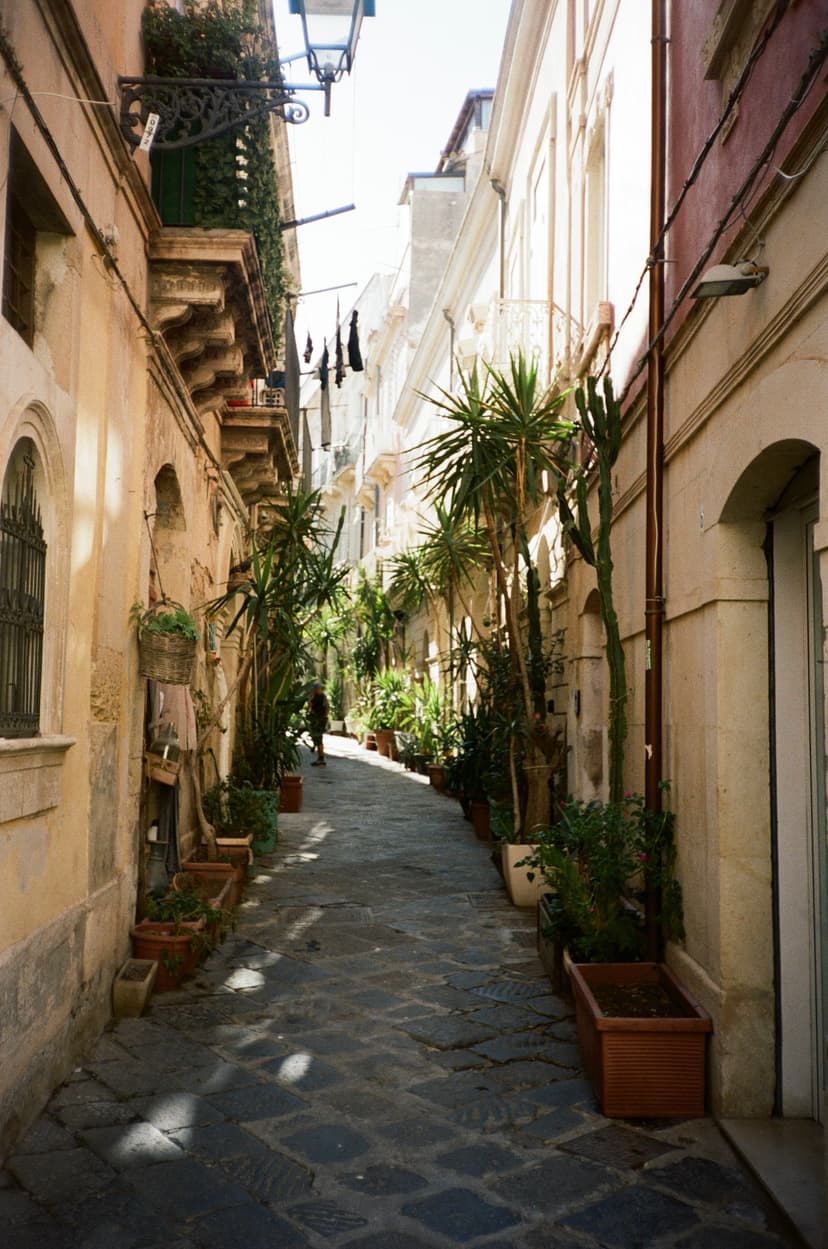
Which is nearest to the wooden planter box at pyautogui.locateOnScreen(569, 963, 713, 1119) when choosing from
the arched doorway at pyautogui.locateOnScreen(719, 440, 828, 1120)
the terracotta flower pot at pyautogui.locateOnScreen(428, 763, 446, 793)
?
the arched doorway at pyautogui.locateOnScreen(719, 440, 828, 1120)

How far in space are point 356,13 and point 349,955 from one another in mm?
5281

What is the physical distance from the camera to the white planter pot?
8.58 meters

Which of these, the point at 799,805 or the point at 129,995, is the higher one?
the point at 799,805

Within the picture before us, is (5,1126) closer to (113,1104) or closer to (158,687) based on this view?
(113,1104)

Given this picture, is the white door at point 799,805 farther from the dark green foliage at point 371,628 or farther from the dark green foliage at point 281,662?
the dark green foliage at point 371,628

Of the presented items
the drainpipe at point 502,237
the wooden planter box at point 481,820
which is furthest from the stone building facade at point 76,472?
the drainpipe at point 502,237

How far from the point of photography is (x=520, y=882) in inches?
340

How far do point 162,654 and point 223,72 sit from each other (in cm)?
351

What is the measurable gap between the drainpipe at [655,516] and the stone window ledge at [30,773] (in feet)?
9.26

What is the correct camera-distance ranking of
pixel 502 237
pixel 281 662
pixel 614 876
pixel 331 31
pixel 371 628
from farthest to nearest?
pixel 371 628 → pixel 502 237 → pixel 281 662 → pixel 614 876 → pixel 331 31

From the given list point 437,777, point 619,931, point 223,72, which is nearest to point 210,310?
point 223,72

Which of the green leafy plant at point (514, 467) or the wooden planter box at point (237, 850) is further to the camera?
the wooden planter box at point (237, 850)

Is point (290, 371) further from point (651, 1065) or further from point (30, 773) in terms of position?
point (651, 1065)

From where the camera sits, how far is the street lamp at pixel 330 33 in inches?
209
